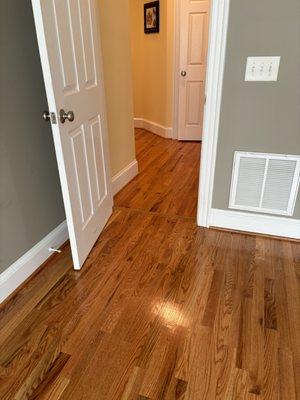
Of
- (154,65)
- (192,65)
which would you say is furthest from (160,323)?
(154,65)

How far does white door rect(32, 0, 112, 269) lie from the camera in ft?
4.63

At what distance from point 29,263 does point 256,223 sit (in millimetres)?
1579

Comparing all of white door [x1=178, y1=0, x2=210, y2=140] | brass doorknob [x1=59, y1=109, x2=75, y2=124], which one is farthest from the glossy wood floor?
white door [x1=178, y1=0, x2=210, y2=140]

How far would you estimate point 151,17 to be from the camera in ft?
14.5

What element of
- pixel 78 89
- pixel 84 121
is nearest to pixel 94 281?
pixel 84 121

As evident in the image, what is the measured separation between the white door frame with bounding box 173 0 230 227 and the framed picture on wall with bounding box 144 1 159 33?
3.00 m

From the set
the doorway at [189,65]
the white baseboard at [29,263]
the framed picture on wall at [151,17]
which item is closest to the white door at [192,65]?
the doorway at [189,65]

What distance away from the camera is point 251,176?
2.06 m

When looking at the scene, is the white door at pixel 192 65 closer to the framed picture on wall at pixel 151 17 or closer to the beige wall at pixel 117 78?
the framed picture on wall at pixel 151 17

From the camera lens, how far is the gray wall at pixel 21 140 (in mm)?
1527

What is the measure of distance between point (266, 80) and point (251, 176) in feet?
2.02

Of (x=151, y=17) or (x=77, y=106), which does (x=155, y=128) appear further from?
(x=77, y=106)

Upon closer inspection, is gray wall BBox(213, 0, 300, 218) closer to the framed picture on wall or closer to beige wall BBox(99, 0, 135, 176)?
beige wall BBox(99, 0, 135, 176)

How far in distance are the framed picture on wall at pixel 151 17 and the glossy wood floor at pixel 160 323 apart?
354cm
